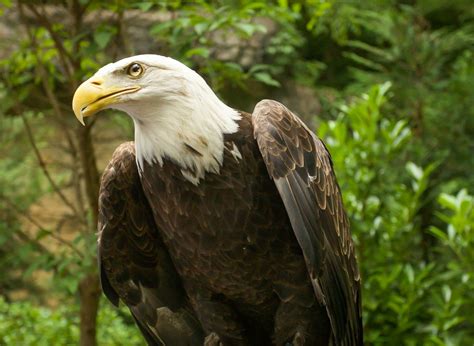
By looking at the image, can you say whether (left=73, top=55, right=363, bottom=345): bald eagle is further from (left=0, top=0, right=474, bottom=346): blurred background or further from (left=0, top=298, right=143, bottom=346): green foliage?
(left=0, top=298, right=143, bottom=346): green foliage

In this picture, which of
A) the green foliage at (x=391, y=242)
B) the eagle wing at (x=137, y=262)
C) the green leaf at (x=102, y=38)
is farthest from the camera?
the green foliage at (x=391, y=242)

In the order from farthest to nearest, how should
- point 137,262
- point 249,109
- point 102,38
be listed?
point 249,109
point 102,38
point 137,262

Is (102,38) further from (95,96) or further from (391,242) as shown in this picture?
(391,242)

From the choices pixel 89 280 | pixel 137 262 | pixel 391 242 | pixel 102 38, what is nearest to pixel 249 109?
pixel 391 242

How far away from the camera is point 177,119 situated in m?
2.61

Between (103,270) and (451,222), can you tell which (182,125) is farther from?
(451,222)

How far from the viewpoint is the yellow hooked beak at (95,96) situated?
8.29 ft

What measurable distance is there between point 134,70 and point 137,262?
0.85 meters

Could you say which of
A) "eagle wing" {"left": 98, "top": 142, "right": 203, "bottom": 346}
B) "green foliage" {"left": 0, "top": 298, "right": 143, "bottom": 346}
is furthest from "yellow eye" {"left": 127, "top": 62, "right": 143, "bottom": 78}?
"green foliage" {"left": 0, "top": 298, "right": 143, "bottom": 346}

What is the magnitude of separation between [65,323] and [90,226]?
0.94 meters

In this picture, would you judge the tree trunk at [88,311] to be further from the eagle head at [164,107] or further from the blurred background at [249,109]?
the eagle head at [164,107]

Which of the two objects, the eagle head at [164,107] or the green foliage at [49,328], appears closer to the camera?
the eagle head at [164,107]

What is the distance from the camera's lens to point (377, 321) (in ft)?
16.2

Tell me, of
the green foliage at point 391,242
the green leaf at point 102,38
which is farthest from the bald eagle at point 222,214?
the green foliage at point 391,242
